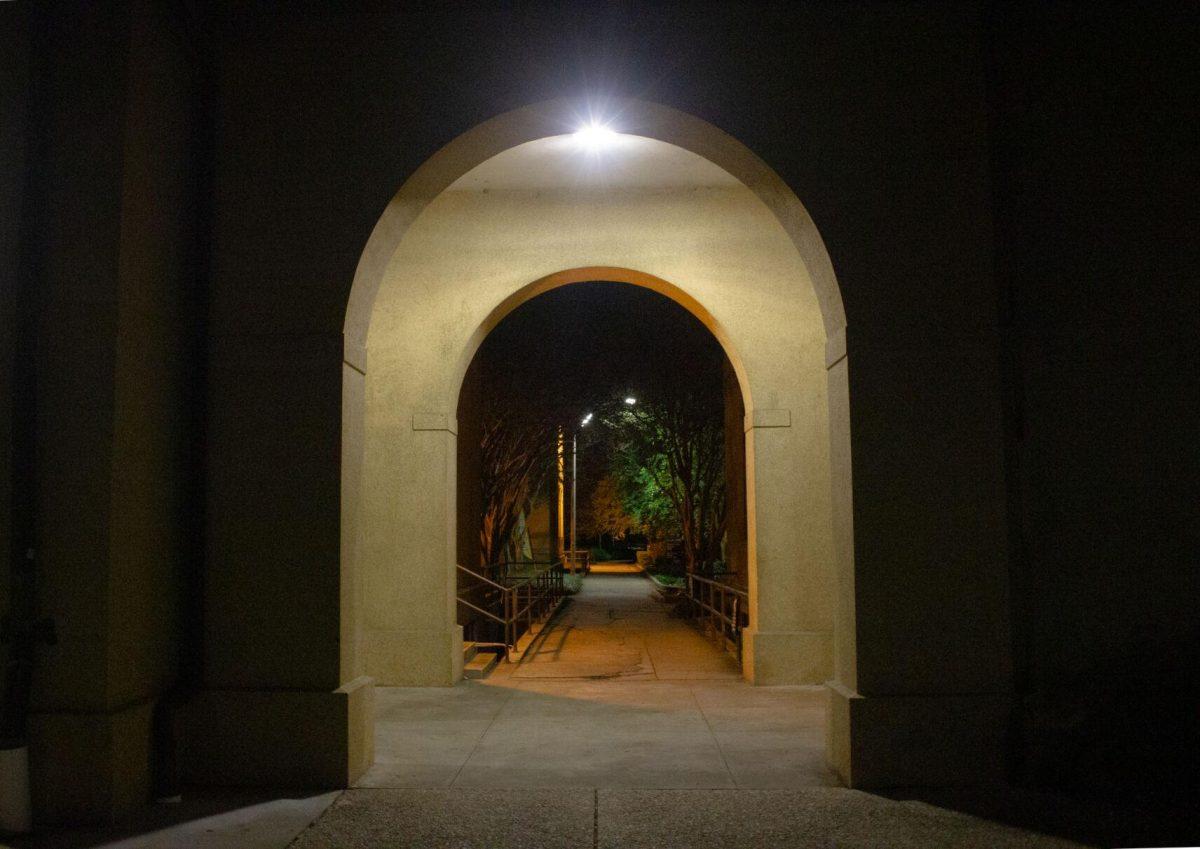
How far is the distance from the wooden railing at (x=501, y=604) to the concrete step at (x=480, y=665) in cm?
24

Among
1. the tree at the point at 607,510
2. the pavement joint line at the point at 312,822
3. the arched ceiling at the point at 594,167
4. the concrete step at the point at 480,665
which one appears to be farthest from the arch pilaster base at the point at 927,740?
the tree at the point at 607,510

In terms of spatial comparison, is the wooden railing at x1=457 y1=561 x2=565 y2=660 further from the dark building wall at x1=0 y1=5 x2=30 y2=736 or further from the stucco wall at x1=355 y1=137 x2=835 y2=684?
the dark building wall at x1=0 y1=5 x2=30 y2=736

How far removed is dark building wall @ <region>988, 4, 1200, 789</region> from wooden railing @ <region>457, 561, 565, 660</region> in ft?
23.6

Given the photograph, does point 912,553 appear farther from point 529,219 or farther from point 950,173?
point 529,219

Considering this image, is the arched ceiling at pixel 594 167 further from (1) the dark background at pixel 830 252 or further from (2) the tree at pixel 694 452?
(2) the tree at pixel 694 452

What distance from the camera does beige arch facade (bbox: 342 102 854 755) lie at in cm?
952

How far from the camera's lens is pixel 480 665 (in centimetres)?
1077

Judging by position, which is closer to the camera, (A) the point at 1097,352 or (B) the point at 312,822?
(B) the point at 312,822

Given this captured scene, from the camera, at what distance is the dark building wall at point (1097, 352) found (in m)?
5.53

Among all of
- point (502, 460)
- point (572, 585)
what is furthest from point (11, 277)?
point (572, 585)

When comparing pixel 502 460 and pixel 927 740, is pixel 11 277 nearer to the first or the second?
pixel 927 740

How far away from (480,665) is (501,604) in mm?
6872

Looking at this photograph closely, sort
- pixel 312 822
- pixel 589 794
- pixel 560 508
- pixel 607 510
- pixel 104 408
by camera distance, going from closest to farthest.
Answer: pixel 312 822 → pixel 104 408 → pixel 589 794 → pixel 560 508 → pixel 607 510

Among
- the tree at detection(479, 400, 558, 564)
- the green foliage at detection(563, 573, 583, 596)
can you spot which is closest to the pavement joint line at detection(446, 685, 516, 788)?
the tree at detection(479, 400, 558, 564)
